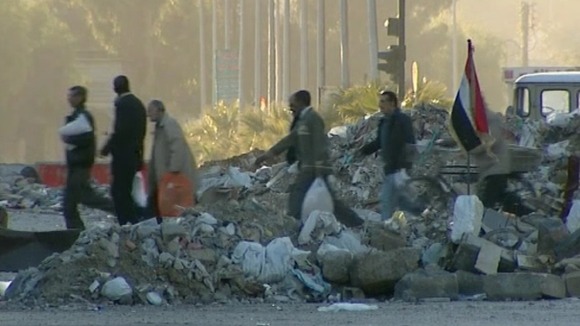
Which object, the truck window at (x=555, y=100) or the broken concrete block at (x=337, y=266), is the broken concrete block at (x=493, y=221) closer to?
the broken concrete block at (x=337, y=266)

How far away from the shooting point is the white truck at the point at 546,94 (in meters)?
33.6

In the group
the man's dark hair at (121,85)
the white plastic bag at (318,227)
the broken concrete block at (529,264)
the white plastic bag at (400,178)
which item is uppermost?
the man's dark hair at (121,85)

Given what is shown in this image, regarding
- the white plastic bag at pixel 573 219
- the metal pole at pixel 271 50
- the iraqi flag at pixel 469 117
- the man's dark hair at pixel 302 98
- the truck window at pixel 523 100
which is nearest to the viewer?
the man's dark hair at pixel 302 98

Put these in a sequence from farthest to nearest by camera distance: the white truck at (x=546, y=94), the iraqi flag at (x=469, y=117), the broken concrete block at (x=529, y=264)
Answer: the white truck at (x=546, y=94), the iraqi flag at (x=469, y=117), the broken concrete block at (x=529, y=264)

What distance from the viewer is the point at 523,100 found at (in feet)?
113

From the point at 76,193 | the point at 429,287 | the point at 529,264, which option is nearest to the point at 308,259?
Answer: the point at 429,287

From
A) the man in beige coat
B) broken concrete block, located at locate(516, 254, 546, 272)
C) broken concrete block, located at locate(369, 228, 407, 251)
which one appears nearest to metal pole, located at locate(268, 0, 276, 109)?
the man in beige coat

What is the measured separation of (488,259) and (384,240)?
3.50 ft

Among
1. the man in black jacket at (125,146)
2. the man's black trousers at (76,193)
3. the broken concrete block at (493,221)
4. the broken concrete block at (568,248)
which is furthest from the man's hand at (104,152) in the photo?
the broken concrete block at (568,248)

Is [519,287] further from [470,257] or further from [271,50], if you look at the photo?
[271,50]

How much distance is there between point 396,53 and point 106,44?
236 ft

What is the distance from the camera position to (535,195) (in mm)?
22594

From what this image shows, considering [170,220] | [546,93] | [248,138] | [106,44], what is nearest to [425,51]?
[106,44]

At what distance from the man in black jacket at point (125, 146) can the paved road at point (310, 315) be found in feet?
8.99
